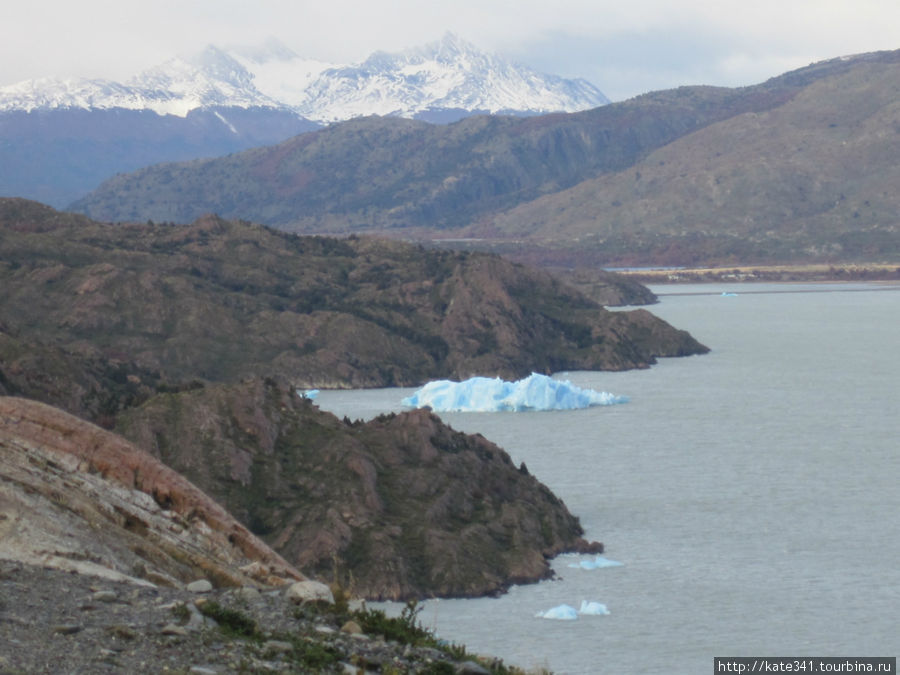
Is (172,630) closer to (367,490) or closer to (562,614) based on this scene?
(562,614)

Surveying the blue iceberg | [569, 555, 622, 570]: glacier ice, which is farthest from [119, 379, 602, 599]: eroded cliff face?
the blue iceberg

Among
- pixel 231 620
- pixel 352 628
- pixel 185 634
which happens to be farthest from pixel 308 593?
pixel 185 634

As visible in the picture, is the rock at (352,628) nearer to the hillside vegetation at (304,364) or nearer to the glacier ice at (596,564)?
the hillside vegetation at (304,364)

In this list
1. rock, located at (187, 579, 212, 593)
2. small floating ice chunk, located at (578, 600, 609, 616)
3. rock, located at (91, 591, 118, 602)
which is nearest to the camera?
rock, located at (91, 591, 118, 602)

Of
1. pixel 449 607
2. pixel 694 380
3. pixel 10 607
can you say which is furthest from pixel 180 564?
pixel 694 380

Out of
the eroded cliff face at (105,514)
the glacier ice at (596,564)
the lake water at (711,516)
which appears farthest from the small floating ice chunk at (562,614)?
the eroded cliff face at (105,514)

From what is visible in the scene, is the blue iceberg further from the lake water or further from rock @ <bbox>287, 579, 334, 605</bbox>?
rock @ <bbox>287, 579, 334, 605</bbox>
